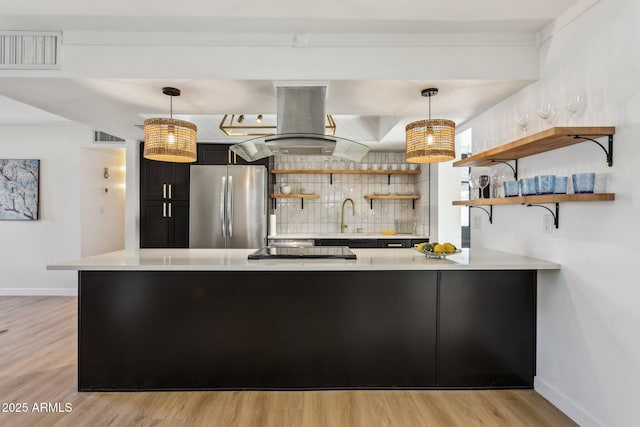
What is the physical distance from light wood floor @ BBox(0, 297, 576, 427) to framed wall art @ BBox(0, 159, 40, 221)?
3.34 m

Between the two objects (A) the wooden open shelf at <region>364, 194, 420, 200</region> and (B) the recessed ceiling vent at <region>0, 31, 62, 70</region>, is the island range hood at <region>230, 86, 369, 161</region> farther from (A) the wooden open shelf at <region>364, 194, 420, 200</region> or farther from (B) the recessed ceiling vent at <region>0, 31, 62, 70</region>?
(A) the wooden open shelf at <region>364, 194, 420, 200</region>

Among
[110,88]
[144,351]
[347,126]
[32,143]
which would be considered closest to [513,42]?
[347,126]

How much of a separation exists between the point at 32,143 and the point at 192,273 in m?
4.49

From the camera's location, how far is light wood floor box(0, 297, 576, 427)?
Result: 213 centimetres

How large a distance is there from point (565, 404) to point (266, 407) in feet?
5.76

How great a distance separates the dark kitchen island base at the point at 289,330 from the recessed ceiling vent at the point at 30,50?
1382 millimetres

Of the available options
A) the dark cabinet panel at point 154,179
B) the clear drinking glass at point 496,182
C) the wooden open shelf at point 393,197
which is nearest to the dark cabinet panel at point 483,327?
the clear drinking glass at point 496,182

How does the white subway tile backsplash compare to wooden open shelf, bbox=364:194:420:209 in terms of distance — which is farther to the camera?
the white subway tile backsplash

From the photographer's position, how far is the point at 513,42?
256cm

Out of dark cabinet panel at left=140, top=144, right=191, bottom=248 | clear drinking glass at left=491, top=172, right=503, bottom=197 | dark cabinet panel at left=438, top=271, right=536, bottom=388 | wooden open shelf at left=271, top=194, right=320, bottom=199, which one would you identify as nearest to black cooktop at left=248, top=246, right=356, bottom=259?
dark cabinet panel at left=438, top=271, right=536, bottom=388

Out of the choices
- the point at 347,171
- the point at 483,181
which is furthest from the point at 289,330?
the point at 347,171

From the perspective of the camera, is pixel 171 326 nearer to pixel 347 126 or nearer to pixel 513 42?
pixel 513 42

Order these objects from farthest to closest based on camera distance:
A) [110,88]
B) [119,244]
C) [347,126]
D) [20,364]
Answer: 1. [119,244]
2. [347,126]
3. [20,364]
4. [110,88]

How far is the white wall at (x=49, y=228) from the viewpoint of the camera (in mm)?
5371
